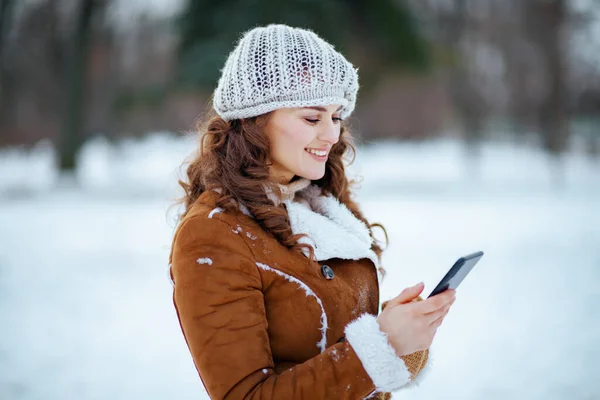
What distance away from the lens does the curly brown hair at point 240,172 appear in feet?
5.55

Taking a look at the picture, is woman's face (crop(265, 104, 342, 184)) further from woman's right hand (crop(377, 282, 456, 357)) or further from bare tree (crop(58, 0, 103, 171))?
bare tree (crop(58, 0, 103, 171))

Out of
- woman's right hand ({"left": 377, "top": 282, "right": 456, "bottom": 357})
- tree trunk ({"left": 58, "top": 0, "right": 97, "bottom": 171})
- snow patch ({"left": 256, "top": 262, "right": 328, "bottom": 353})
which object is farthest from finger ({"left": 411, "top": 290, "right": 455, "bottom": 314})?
tree trunk ({"left": 58, "top": 0, "right": 97, "bottom": 171})

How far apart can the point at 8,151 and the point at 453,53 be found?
21384 mm

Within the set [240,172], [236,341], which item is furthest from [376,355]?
[240,172]

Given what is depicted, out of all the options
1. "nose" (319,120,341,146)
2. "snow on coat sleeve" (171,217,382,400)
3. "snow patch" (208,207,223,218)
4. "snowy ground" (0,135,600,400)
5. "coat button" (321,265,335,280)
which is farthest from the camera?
"snowy ground" (0,135,600,400)

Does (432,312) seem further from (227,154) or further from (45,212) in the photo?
(45,212)

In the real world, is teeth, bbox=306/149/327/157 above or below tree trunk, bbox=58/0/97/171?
below

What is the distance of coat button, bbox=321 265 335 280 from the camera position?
1684 millimetres

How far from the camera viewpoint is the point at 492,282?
6.76 meters

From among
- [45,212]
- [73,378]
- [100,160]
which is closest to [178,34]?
[45,212]

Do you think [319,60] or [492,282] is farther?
[492,282]

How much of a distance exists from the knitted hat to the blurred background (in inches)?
25.0

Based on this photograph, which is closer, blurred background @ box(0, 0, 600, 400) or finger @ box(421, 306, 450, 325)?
finger @ box(421, 306, 450, 325)

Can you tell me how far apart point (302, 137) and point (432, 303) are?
65cm
